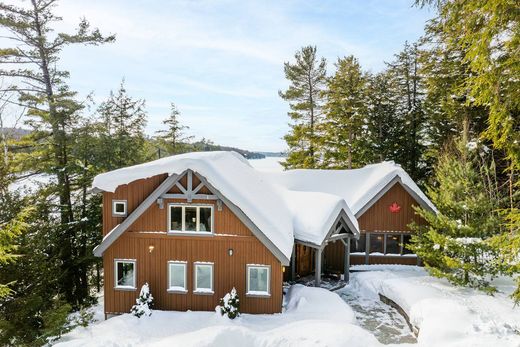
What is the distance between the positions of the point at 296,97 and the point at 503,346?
2498 cm

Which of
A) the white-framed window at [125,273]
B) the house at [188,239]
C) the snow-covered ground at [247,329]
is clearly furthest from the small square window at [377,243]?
the white-framed window at [125,273]

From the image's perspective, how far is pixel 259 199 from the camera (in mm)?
15578

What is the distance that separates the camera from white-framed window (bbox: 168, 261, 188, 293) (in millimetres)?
13680

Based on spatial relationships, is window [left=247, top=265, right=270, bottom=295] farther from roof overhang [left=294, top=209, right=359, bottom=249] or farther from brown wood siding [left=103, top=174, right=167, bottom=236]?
brown wood siding [left=103, top=174, right=167, bottom=236]

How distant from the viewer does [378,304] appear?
14.4m

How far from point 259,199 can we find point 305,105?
16.5 meters

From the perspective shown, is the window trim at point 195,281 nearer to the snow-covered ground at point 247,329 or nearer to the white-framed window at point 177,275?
the white-framed window at point 177,275

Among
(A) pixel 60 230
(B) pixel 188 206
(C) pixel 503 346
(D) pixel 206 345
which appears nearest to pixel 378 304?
(C) pixel 503 346

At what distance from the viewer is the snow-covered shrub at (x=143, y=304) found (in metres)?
12.8

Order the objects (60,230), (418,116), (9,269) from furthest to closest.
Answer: (418,116) < (60,230) < (9,269)

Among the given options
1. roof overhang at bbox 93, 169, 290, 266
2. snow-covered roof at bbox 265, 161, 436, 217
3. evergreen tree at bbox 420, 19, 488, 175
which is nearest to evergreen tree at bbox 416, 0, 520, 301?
roof overhang at bbox 93, 169, 290, 266

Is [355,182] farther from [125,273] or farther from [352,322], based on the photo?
[125,273]

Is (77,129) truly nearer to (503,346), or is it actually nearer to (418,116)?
(503,346)

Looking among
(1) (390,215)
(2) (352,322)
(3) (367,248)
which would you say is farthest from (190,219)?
(1) (390,215)
